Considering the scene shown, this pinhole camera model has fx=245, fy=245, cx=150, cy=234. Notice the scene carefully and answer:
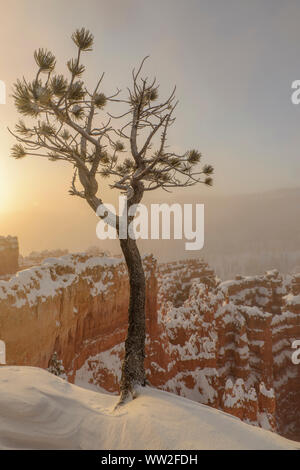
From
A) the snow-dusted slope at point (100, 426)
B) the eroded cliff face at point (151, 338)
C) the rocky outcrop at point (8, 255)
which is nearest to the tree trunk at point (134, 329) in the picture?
the snow-dusted slope at point (100, 426)

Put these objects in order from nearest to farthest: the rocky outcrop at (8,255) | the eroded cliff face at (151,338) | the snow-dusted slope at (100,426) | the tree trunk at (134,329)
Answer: the snow-dusted slope at (100,426)
the tree trunk at (134,329)
the eroded cliff face at (151,338)
the rocky outcrop at (8,255)

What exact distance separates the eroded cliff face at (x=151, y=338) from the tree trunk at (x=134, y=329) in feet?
18.5

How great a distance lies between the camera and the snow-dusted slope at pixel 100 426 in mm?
2369

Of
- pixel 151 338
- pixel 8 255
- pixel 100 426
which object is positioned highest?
pixel 100 426

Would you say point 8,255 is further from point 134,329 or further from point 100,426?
Result: point 100,426

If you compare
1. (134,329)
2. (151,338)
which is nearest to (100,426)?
(134,329)

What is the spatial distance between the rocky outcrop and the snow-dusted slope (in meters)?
27.8

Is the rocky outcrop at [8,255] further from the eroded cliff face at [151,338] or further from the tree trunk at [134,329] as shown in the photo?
the tree trunk at [134,329]

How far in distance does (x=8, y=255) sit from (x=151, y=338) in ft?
65.2

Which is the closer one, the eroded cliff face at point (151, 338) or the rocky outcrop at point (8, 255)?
the eroded cliff face at point (151, 338)

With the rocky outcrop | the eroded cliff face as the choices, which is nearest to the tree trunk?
the eroded cliff face

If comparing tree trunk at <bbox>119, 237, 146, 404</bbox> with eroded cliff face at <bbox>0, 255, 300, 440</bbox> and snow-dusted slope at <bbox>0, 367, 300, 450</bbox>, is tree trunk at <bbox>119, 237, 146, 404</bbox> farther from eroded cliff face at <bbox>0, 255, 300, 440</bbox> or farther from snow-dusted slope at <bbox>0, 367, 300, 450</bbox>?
eroded cliff face at <bbox>0, 255, 300, 440</bbox>

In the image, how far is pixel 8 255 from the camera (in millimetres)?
27938

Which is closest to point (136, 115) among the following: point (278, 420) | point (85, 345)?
point (85, 345)
